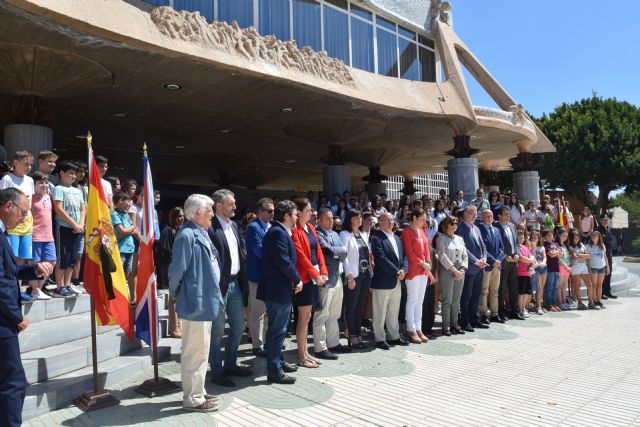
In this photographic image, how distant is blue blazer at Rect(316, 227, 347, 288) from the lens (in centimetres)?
621

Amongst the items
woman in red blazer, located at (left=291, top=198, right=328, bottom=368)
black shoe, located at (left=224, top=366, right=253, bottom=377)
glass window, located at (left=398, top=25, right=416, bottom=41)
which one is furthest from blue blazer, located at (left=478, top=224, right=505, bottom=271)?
glass window, located at (left=398, top=25, right=416, bottom=41)

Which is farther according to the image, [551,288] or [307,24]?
[307,24]

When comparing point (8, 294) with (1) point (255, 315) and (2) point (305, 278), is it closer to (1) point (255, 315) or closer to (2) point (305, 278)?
(2) point (305, 278)

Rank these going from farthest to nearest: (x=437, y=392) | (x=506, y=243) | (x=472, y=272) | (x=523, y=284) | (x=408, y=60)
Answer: (x=408, y=60)
(x=523, y=284)
(x=506, y=243)
(x=472, y=272)
(x=437, y=392)

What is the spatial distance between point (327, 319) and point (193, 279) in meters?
2.61

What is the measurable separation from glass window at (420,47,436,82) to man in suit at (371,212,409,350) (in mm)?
13177

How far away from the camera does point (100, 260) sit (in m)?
4.44

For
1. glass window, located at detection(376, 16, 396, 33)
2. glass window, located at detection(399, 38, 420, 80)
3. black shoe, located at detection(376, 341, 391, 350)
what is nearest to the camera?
black shoe, located at detection(376, 341, 391, 350)

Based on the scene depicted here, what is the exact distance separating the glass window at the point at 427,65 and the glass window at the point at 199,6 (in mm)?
9694

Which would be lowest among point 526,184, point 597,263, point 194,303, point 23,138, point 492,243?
point 597,263

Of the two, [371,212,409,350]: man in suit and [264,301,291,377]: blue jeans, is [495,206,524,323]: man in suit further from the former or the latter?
[264,301,291,377]: blue jeans

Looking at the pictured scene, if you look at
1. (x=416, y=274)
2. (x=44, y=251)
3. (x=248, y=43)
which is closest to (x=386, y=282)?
(x=416, y=274)

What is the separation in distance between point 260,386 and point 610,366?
4447mm

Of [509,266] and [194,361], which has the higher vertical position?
[509,266]
